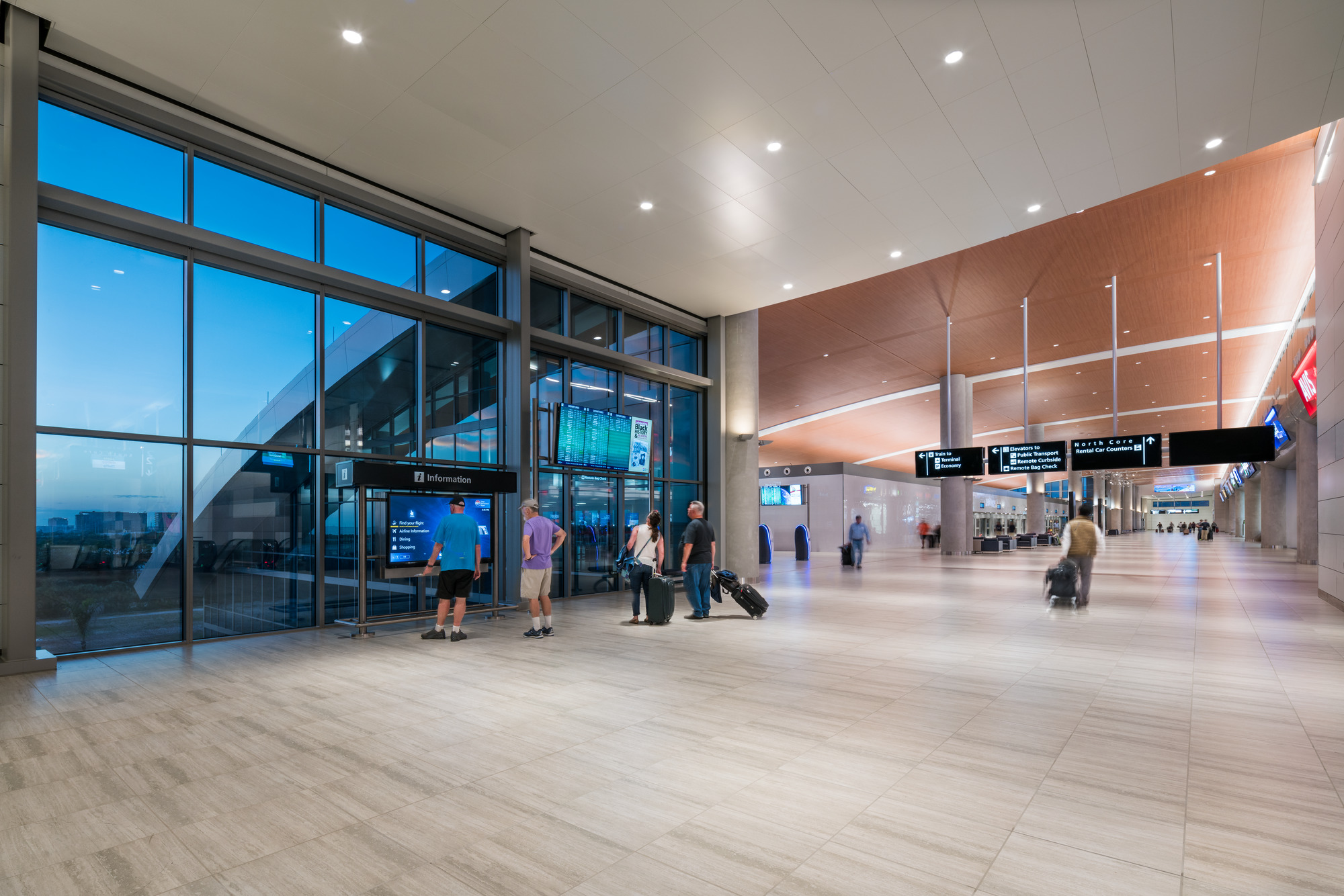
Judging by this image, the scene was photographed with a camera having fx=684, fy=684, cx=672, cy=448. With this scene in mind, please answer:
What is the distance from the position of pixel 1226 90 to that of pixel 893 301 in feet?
31.5

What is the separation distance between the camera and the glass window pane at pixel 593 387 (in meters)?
12.3

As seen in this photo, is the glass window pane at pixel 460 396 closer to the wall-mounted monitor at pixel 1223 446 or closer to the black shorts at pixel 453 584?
the black shorts at pixel 453 584

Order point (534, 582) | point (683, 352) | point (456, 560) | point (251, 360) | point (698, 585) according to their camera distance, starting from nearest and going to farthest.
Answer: point (456, 560)
point (534, 582)
point (251, 360)
point (698, 585)
point (683, 352)

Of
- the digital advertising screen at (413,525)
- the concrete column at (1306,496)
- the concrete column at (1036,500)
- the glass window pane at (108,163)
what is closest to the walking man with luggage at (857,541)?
the concrete column at (1306,496)

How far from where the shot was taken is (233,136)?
25.9 ft

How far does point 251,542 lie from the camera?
794 cm

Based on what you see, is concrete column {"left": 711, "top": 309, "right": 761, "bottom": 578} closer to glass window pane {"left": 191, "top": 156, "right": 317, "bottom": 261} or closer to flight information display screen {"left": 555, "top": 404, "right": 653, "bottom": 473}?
flight information display screen {"left": 555, "top": 404, "right": 653, "bottom": 473}

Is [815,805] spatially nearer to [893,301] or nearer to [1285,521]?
[893,301]

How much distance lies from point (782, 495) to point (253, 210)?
89.8ft

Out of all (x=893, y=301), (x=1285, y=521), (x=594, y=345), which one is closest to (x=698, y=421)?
(x=594, y=345)

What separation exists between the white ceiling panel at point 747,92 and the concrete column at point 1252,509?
144ft

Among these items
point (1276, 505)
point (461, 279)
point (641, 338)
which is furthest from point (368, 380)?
point (1276, 505)

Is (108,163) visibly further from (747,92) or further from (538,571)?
(747,92)

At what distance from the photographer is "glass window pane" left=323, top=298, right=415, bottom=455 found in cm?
892
